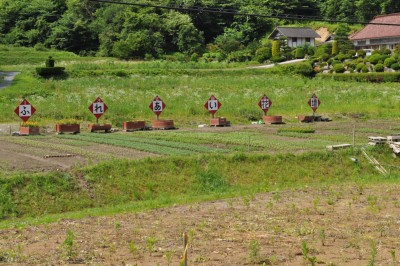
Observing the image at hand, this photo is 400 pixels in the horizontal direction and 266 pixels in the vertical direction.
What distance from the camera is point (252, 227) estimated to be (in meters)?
11.7

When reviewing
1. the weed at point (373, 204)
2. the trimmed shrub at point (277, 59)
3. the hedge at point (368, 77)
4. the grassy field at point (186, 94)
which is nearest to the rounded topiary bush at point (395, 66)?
the hedge at point (368, 77)

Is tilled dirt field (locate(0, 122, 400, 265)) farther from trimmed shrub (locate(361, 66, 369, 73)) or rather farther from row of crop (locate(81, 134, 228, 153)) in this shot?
trimmed shrub (locate(361, 66, 369, 73))

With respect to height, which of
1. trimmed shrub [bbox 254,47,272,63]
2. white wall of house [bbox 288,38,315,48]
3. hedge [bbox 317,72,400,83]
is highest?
white wall of house [bbox 288,38,315,48]

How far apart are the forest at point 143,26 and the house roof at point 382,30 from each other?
876 centimetres

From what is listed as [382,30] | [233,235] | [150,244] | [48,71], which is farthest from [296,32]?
[150,244]

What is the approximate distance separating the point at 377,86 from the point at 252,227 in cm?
3363

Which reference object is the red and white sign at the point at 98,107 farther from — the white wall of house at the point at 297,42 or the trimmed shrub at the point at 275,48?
the white wall of house at the point at 297,42

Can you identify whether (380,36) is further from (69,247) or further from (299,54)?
(69,247)

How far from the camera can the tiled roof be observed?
239 ft

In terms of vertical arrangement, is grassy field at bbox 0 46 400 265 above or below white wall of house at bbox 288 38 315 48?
below

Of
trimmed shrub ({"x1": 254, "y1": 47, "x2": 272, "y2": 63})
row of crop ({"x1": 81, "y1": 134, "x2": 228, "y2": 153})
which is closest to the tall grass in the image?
row of crop ({"x1": 81, "y1": 134, "x2": 228, "y2": 153})

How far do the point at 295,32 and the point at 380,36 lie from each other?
32.7 feet

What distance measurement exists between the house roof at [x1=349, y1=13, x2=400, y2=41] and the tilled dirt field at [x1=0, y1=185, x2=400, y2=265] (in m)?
53.6

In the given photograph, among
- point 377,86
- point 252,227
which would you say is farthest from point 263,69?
point 252,227
